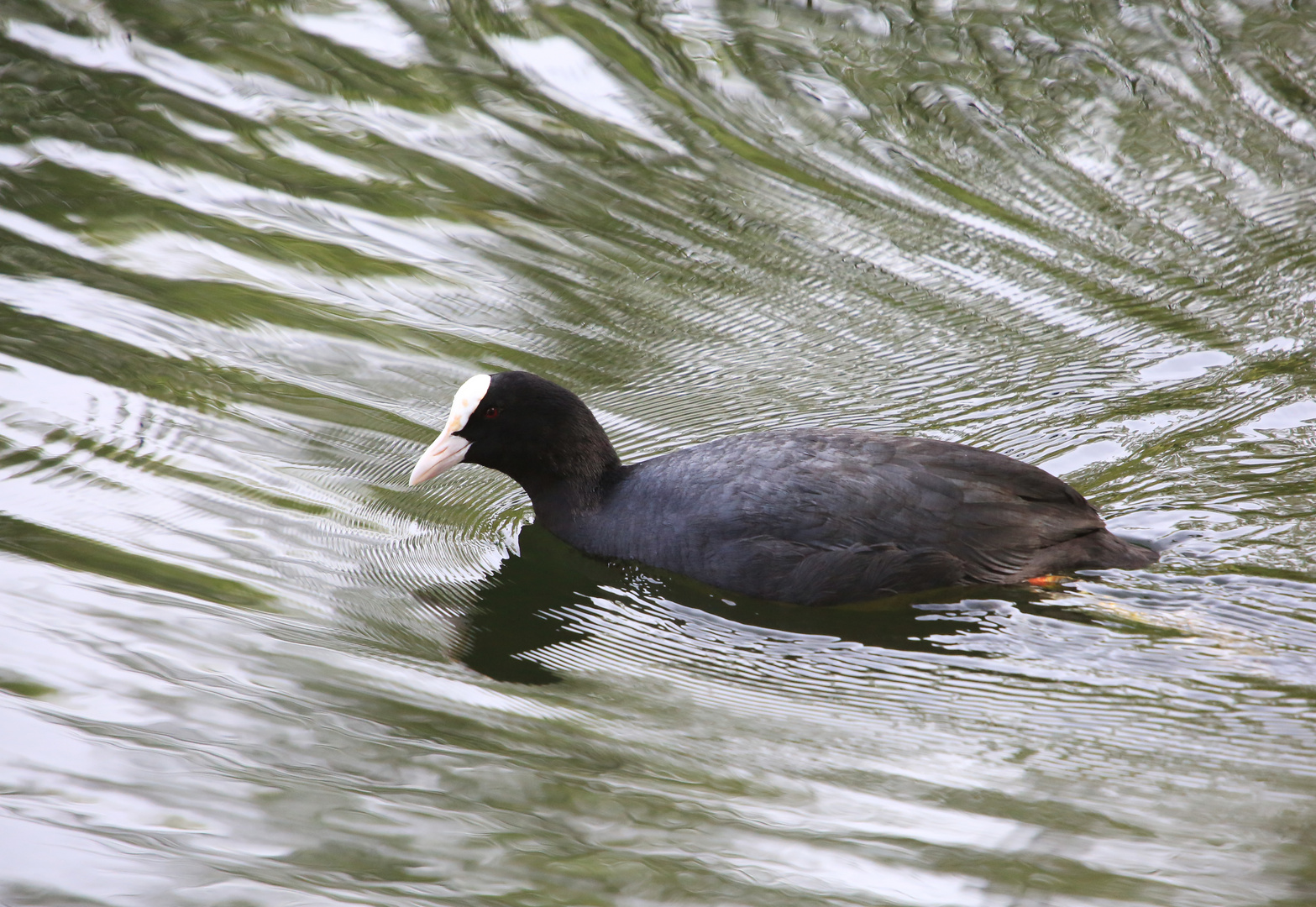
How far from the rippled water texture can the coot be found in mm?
116

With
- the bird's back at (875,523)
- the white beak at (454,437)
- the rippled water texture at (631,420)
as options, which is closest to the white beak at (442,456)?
the white beak at (454,437)

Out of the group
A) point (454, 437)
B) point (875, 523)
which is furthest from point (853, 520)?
point (454, 437)

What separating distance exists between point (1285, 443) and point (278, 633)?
3377 mm

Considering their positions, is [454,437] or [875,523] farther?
[454,437]

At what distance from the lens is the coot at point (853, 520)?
405 cm

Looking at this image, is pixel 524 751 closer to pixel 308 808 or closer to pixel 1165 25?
pixel 308 808

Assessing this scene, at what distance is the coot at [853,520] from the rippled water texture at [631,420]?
12 cm

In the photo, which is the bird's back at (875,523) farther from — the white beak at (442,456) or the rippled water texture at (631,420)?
the white beak at (442,456)

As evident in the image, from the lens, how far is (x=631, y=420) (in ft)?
17.4

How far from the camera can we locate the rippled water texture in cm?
271

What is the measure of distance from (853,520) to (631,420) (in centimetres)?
145

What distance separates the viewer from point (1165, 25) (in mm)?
7859

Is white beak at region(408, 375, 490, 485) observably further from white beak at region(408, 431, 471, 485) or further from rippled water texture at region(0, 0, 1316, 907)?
rippled water texture at region(0, 0, 1316, 907)

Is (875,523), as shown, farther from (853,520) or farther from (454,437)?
(454,437)
